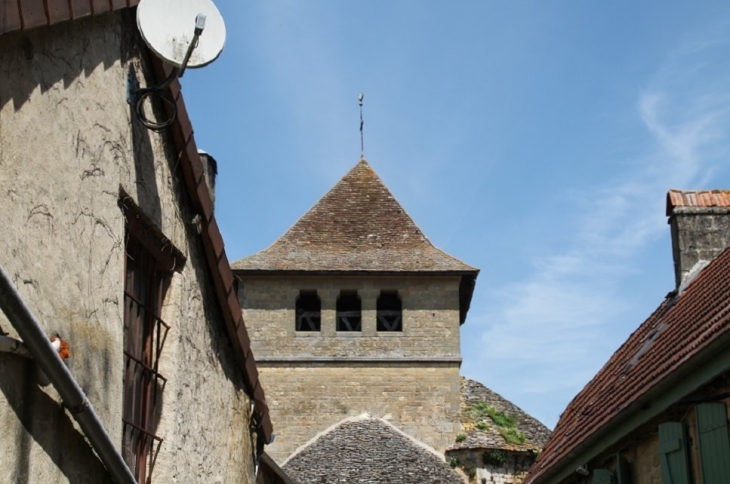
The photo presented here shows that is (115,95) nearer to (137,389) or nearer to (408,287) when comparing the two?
(137,389)

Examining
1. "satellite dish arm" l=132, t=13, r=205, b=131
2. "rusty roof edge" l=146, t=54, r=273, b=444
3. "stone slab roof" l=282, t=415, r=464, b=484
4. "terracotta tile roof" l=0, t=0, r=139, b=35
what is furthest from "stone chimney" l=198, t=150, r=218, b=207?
"stone slab roof" l=282, t=415, r=464, b=484

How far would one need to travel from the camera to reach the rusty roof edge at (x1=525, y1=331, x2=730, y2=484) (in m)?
7.64

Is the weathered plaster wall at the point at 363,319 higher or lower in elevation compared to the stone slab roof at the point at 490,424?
higher

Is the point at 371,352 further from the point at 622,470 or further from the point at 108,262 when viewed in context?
the point at 108,262

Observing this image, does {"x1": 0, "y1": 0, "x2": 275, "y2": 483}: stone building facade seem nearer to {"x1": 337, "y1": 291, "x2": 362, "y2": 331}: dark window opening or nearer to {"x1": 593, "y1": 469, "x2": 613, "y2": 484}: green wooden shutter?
{"x1": 593, "y1": 469, "x2": 613, "y2": 484}: green wooden shutter

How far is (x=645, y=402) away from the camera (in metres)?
8.91

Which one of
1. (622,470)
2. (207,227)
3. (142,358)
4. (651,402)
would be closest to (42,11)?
(142,358)

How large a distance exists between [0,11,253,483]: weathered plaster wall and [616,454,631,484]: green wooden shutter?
12.7 feet

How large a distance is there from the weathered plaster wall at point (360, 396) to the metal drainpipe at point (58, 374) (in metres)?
19.0

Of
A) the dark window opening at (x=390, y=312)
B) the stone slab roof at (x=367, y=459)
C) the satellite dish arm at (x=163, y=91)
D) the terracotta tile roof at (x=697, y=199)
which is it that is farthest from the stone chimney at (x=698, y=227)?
the dark window opening at (x=390, y=312)

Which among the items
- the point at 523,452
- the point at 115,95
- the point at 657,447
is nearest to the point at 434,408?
the point at 523,452

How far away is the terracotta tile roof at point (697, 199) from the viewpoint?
13.6 m

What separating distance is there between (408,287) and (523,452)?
468 centimetres

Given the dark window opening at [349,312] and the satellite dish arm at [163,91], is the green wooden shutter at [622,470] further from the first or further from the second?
the dark window opening at [349,312]
